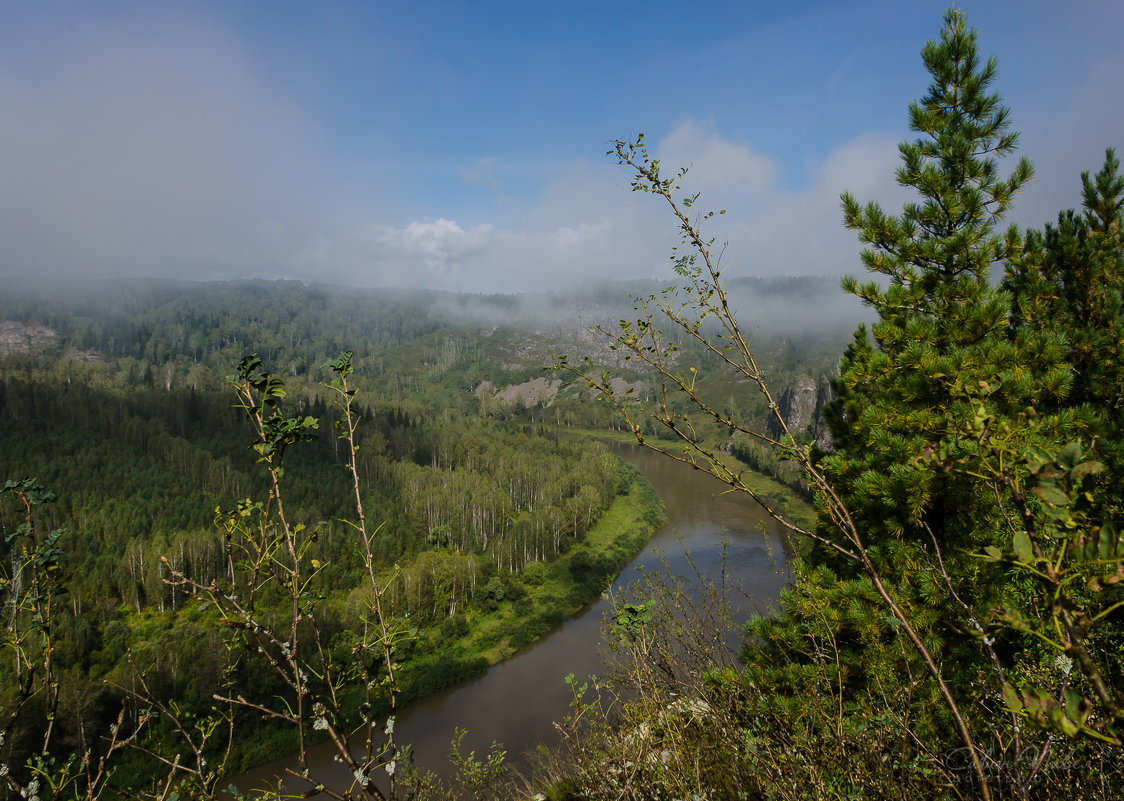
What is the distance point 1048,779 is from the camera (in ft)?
8.91

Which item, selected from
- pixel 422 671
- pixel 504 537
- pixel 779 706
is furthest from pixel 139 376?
pixel 779 706

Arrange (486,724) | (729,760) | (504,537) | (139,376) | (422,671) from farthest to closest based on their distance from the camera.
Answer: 1. (139,376)
2. (504,537)
3. (422,671)
4. (486,724)
5. (729,760)

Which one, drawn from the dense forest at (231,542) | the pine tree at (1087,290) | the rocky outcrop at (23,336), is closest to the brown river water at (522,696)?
the dense forest at (231,542)

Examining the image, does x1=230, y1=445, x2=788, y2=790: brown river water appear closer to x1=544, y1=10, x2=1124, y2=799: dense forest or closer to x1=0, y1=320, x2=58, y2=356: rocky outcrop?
x1=544, y1=10, x2=1124, y2=799: dense forest

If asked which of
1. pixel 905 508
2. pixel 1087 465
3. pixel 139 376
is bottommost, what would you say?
pixel 139 376

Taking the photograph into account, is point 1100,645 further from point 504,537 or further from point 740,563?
point 504,537

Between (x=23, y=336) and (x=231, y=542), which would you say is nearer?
(x=231, y=542)

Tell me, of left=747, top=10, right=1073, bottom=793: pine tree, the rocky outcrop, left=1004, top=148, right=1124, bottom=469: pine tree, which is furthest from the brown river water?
the rocky outcrop

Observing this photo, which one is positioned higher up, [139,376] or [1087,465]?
[1087,465]

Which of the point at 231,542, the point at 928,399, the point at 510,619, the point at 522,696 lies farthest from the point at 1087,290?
the point at 510,619

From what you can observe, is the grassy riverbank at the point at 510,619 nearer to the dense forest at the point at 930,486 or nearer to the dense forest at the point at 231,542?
the dense forest at the point at 231,542

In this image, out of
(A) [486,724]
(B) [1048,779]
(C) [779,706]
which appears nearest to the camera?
(B) [1048,779]

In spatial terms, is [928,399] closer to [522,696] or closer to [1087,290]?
[1087,290]

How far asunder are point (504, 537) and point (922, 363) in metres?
46.9
